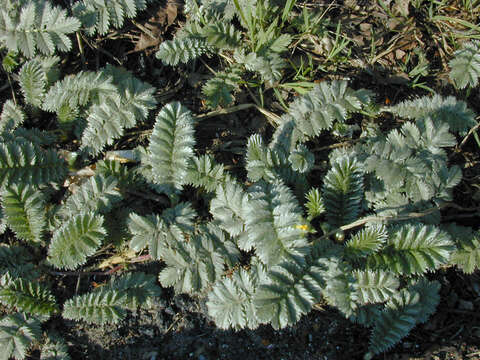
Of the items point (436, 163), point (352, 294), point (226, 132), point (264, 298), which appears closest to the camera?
point (264, 298)

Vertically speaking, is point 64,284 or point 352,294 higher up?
point 352,294

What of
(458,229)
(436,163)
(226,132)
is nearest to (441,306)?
(458,229)

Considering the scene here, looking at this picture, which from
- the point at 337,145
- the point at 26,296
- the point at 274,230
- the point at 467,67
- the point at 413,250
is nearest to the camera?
the point at 274,230

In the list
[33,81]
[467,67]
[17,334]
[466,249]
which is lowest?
[17,334]

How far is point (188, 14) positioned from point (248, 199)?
1549mm

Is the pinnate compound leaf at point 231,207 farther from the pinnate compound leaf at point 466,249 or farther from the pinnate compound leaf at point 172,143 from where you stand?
the pinnate compound leaf at point 466,249

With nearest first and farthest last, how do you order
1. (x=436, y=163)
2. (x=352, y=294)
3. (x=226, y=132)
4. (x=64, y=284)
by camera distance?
(x=352, y=294)
(x=436, y=163)
(x=64, y=284)
(x=226, y=132)

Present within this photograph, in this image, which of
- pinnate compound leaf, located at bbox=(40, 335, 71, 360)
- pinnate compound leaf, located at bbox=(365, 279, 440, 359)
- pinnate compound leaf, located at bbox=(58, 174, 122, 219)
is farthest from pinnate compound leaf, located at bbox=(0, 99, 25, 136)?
pinnate compound leaf, located at bbox=(365, 279, 440, 359)

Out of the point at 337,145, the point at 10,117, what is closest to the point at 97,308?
the point at 10,117

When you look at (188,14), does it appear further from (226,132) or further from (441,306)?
(441,306)

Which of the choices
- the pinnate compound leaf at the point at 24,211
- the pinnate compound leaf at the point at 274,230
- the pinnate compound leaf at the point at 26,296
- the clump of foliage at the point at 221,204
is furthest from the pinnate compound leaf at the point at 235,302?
the pinnate compound leaf at the point at 24,211

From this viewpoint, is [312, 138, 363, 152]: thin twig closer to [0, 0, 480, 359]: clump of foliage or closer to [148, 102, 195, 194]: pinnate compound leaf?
[0, 0, 480, 359]: clump of foliage

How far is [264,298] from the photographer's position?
82.2 inches

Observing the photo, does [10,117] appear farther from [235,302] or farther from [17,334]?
[235,302]
